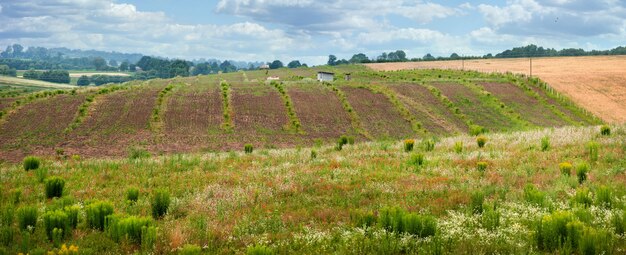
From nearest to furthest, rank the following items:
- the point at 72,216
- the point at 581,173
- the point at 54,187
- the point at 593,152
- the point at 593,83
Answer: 1. the point at 72,216
2. the point at 581,173
3. the point at 54,187
4. the point at 593,152
5. the point at 593,83

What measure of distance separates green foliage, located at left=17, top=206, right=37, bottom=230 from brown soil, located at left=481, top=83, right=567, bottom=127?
55291mm

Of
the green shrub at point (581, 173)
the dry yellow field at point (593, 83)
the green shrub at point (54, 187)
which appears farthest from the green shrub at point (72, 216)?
the dry yellow field at point (593, 83)

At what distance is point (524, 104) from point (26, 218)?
220 ft

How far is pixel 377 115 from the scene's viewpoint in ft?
180

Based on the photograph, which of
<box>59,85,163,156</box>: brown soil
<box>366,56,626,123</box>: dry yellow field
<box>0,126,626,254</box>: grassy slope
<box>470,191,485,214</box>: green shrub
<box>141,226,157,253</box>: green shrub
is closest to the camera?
<box>141,226,157,253</box>: green shrub

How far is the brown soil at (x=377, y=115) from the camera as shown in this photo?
48.2 meters

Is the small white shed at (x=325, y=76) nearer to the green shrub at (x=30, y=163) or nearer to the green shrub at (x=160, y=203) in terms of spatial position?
the green shrub at (x=30, y=163)

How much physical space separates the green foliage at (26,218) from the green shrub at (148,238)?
305 cm

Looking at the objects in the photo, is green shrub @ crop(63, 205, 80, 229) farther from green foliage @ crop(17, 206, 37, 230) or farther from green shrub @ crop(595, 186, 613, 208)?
green shrub @ crop(595, 186, 613, 208)

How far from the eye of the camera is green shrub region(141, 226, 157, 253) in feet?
30.7

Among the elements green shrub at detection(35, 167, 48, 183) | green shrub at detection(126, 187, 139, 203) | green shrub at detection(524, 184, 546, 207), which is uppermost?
green shrub at detection(524, 184, 546, 207)

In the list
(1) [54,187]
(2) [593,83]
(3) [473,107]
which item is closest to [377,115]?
(3) [473,107]

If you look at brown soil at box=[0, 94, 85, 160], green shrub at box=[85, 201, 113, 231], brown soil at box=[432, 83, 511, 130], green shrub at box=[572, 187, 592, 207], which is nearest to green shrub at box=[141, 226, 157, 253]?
green shrub at box=[85, 201, 113, 231]

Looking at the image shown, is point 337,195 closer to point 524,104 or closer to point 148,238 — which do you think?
point 148,238
